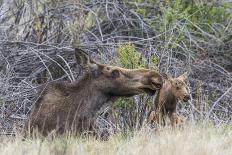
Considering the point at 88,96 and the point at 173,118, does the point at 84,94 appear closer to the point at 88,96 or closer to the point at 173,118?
the point at 88,96

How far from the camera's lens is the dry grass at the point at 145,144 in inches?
292

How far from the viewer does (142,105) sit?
1079 cm

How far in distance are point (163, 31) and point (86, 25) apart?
1561 mm

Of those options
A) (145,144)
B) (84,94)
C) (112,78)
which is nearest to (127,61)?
(112,78)

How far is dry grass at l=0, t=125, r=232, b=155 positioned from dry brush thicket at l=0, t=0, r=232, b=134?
94.5 inches

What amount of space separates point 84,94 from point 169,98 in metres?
1.33

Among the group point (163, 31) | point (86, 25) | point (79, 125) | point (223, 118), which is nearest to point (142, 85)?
point (79, 125)

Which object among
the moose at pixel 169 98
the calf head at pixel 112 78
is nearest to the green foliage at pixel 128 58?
the moose at pixel 169 98

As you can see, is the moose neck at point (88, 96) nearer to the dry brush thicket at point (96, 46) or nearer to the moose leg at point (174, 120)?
the moose leg at point (174, 120)

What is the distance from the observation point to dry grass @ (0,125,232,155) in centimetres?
741

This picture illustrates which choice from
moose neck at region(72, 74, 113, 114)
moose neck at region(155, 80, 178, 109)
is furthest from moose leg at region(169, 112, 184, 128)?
moose neck at region(72, 74, 113, 114)

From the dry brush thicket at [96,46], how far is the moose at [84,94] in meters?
1.61

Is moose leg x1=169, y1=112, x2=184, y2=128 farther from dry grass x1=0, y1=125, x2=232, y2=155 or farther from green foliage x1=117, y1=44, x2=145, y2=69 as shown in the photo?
green foliage x1=117, y1=44, x2=145, y2=69

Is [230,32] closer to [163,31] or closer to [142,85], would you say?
[163,31]
